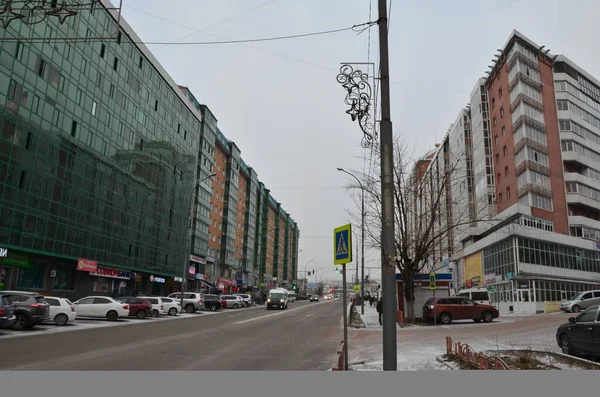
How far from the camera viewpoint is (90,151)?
42875 mm

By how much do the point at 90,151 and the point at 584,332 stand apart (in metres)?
41.7

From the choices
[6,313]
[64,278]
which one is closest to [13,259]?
[64,278]

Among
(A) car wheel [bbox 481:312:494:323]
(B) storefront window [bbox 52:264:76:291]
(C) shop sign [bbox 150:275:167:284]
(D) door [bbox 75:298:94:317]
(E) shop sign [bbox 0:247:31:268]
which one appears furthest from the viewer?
(C) shop sign [bbox 150:275:167:284]

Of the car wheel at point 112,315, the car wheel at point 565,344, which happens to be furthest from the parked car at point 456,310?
→ the car wheel at point 112,315

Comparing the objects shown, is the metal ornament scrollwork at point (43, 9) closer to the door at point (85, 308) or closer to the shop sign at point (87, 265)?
the door at point (85, 308)

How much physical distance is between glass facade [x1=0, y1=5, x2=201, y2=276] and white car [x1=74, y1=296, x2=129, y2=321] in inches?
384

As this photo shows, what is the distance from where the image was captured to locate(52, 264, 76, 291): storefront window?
3877 centimetres

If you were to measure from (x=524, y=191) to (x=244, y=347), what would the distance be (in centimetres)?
A: 4656

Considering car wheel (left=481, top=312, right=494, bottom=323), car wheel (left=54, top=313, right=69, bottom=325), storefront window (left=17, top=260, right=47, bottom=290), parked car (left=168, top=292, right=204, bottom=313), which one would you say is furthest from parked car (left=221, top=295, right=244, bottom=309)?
car wheel (left=481, top=312, right=494, bottom=323)

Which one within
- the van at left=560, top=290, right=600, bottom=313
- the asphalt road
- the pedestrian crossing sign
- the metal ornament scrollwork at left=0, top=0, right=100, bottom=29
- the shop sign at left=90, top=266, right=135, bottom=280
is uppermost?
the metal ornament scrollwork at left=0, top=0, right=100, bottom=29

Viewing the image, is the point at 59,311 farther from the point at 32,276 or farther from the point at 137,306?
the point at 32,276

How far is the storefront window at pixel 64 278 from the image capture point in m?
38.8

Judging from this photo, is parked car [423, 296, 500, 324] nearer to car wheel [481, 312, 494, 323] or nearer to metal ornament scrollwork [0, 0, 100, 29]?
car wheel [481, 312, 494, 323]

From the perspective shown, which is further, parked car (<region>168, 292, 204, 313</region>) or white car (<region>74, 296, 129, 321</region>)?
parked car (<region>168, 292, 204, 313</region>)
